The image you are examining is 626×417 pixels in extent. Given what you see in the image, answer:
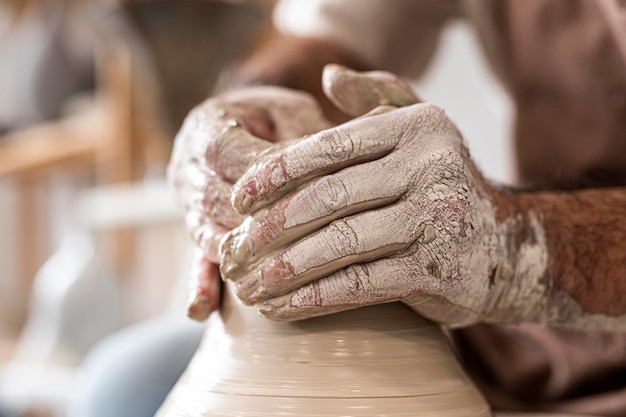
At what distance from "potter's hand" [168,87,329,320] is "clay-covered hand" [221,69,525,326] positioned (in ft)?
0.24

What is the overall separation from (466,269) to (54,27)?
9.92ft

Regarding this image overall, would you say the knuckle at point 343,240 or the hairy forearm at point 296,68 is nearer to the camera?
the knuckle at point 343,240

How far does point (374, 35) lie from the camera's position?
1.40m

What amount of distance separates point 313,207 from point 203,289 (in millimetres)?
160

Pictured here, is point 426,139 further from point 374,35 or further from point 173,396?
point 374,35

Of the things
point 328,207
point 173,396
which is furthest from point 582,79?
point 173,396

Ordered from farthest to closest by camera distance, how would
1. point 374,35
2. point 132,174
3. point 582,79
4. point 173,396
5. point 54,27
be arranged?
point 54,27 → point 132,174 → point 374,35 → point 582,79 → point 173,396

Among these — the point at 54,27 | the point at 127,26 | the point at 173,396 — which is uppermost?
the point at 54,27

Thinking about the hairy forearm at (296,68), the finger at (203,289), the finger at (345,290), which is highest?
the hairy forearm at (296,68)

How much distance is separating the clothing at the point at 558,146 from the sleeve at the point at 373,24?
0.60ft

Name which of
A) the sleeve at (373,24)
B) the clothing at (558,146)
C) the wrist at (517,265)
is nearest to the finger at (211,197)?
the wrist at (517,265)

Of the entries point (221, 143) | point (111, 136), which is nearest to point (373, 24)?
point (221, 143)

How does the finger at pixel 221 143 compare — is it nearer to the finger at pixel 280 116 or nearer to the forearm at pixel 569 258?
the finger at pixel 280 116

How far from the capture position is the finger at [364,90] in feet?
2.25
